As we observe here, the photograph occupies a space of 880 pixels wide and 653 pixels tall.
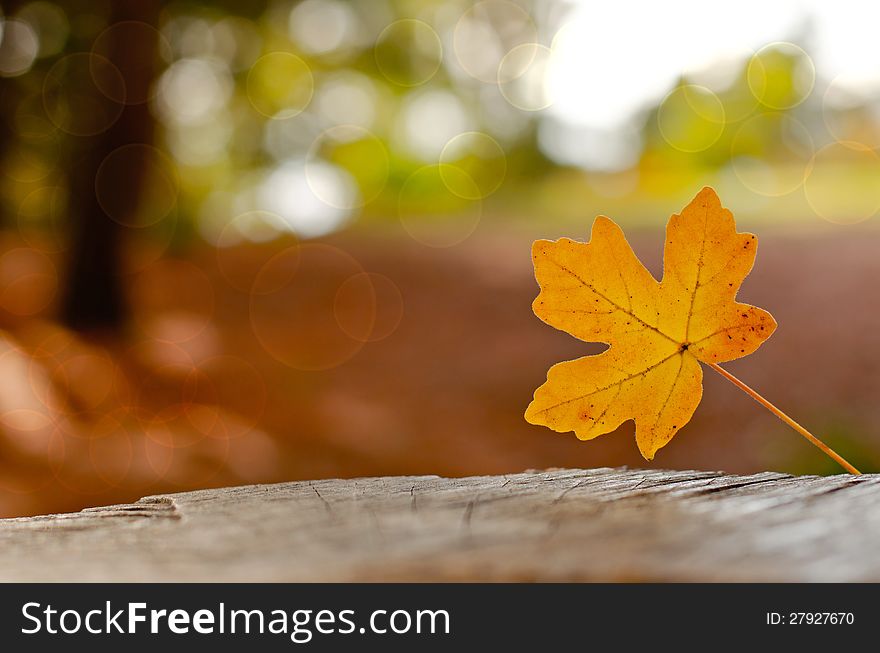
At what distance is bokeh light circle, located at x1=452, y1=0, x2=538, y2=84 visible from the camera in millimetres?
9977

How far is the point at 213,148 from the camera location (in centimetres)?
1209

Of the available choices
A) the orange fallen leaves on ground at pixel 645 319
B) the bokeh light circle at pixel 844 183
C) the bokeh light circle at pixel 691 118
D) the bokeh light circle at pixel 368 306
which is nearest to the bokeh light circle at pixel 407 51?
the bokeh light circle at pixel 368 306

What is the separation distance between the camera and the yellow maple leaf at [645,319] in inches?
33.3

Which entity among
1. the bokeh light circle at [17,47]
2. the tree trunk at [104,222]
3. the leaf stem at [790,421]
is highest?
the bokeh light circle at [17,47]

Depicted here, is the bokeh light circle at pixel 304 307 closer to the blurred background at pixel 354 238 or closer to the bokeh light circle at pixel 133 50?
the blurred background at pixel 354 238

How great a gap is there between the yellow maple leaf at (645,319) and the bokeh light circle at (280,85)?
373 inches

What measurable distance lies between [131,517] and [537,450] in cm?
504

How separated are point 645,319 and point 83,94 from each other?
26.2ft

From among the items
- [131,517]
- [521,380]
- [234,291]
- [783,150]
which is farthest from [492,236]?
[131,517]

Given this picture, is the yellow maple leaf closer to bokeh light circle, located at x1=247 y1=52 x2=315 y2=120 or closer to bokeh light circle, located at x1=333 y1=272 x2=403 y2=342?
bokeh light circle, located at x1=333 y1=272 x2=403 y2=342

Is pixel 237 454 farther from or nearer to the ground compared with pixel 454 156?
nearer to the ground

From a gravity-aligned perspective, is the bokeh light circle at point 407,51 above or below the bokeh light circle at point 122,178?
above

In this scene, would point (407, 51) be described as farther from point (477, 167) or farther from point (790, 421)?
point (790, 421)
